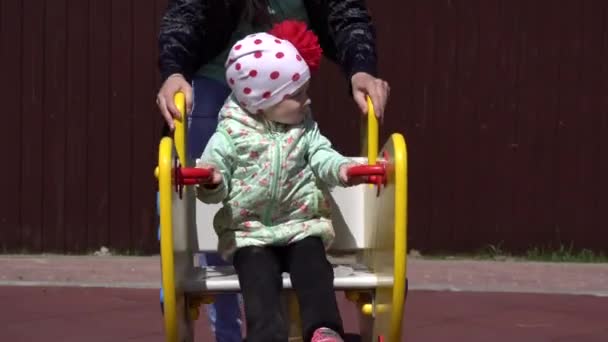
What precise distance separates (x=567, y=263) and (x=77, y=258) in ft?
9.38

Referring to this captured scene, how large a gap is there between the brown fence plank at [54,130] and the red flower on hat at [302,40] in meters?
3.94

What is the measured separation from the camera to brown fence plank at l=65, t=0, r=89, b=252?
7867 millimetres

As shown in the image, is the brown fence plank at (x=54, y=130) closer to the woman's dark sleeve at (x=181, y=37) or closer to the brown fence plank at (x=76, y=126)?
the brown fence plank at (x=76, y=126)

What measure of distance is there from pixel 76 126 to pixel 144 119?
408 millimetres

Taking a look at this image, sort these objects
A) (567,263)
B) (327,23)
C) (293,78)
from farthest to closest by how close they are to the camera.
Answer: (567,263) < (327,23) < (293,78)

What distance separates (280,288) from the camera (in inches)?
155

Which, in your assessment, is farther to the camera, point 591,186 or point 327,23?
point 591,186

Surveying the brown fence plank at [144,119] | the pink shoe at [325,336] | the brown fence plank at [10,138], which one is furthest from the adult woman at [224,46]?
the brown fence plank at [10,138]

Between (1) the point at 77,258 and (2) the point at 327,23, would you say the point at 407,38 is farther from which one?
(2) the point at 327,23

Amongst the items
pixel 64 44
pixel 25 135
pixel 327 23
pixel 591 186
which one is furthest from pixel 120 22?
pixel 327 23

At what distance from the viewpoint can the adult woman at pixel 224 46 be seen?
13.8 ft

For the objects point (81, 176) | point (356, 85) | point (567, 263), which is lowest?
point (567, 263)

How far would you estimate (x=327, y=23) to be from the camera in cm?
444

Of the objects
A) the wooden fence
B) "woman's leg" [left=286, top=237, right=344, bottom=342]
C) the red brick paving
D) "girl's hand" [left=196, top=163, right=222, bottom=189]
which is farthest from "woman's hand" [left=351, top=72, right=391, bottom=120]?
the wooden fence
